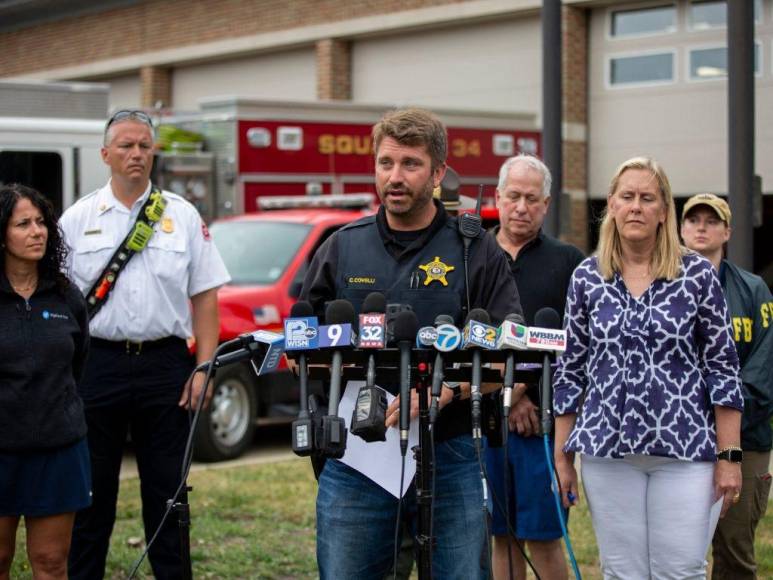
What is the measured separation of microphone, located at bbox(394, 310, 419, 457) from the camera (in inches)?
136

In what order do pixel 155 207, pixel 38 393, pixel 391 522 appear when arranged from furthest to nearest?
pixel 155 207 → pixel 38 393 → pixel 391 522

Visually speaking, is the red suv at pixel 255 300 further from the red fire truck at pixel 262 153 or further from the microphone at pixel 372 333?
the microphone at pixel 372 333

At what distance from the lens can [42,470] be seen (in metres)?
4.74

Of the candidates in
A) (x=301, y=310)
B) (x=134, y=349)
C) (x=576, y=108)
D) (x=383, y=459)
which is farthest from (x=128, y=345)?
(x=576, y=108)

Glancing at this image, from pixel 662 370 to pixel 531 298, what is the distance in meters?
1.12

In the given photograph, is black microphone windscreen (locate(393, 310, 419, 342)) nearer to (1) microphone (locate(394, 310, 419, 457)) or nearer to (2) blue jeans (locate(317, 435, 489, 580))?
(1) microphone (locate(394, 310, 419, 457))

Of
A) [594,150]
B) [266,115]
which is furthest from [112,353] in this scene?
[594,150]

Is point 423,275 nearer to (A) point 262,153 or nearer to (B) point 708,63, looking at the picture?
(A) point 262,153

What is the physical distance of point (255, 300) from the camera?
34.5 feet

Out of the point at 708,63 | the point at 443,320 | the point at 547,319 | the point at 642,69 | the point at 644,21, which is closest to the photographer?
the point at 443,320

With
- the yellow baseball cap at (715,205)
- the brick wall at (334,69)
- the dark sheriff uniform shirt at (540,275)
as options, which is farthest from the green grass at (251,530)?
the brick wall at (334,69)

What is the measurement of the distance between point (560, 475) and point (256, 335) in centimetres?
139

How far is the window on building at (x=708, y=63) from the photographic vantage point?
16.8m

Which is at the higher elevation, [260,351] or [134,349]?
[260,351]
